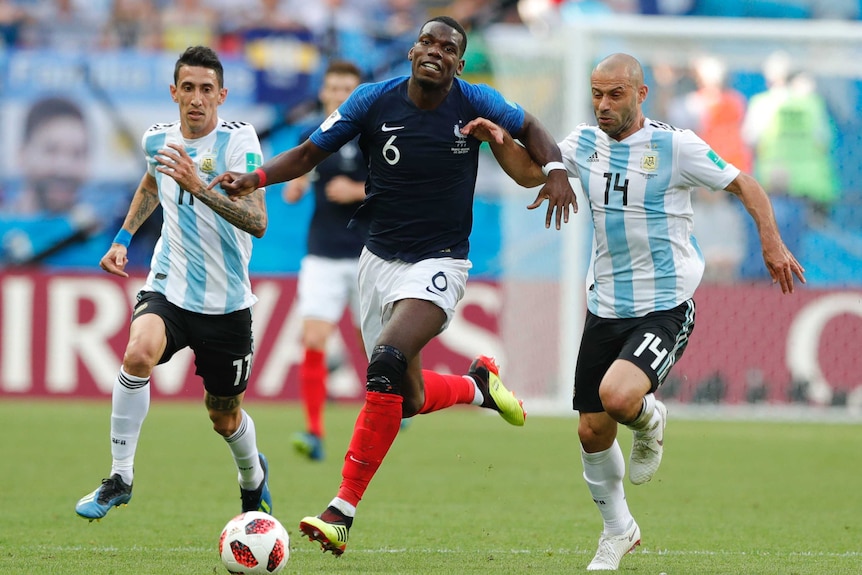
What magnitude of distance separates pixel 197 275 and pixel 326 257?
4.34 metres

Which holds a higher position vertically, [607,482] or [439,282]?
[439,282]

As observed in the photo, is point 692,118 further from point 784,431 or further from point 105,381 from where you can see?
point 105,381

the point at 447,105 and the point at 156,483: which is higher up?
the point at 447,105

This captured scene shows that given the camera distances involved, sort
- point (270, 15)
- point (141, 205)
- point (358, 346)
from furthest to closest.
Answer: point (270, 15), point (358, 346), point (141, 205)

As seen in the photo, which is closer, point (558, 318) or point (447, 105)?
point (447, 105)

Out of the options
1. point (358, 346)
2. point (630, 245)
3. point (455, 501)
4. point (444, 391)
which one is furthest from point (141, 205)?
point (358, 346)

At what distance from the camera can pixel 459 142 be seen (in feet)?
22.5

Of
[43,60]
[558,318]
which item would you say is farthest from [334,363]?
[43,60]

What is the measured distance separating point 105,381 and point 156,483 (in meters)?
6.44

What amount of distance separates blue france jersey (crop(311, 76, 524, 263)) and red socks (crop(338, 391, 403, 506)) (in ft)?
2.68

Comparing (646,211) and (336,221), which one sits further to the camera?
(336,221)

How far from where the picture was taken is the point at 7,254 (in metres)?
17.0

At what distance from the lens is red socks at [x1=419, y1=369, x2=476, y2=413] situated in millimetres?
7402

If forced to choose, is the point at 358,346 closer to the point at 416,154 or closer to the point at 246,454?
the point at 246,454
